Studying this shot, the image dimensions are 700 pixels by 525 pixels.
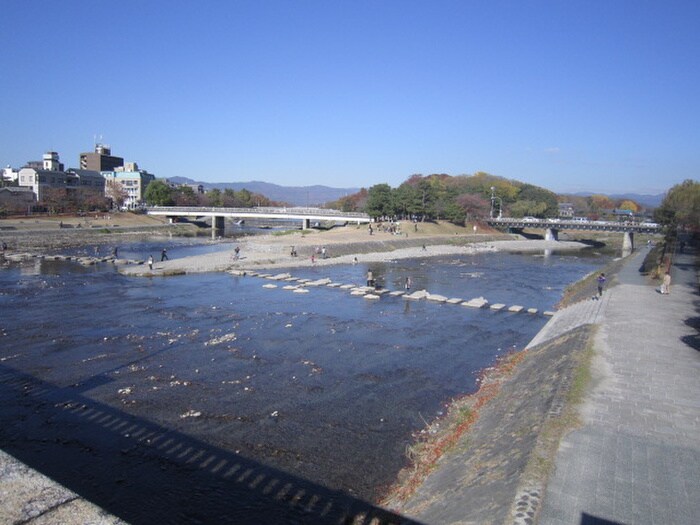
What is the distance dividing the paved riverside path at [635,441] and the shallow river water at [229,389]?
3.22 meters

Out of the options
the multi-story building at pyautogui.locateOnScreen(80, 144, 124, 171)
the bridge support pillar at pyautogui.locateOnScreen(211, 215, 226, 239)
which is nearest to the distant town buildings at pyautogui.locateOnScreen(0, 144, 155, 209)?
the multi-story building at pyautogui.locateOnScreen(80, 144, 124, 171)

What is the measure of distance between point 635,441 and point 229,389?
9.36 m

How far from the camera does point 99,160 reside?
127 meters

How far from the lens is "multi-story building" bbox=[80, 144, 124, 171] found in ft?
418

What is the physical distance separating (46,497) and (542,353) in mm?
13692

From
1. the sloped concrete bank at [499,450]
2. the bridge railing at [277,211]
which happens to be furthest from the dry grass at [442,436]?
the bridge railing at [277,211]

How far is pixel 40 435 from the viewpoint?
10.3 m

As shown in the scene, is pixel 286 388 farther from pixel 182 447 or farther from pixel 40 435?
pixel 40 435

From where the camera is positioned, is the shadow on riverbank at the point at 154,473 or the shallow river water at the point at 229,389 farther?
the shallow river water at the point at 229,389

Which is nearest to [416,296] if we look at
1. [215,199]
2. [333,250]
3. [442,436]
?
[442,436]

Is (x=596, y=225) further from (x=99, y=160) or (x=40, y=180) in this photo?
(x=99, y=160)

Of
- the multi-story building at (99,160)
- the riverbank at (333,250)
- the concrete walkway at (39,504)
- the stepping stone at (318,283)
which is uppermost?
the multi-story building at (99,160)

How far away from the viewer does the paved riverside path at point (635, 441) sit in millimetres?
6223

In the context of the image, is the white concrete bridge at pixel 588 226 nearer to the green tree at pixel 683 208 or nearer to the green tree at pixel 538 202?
the green tree at pixel 683 208
